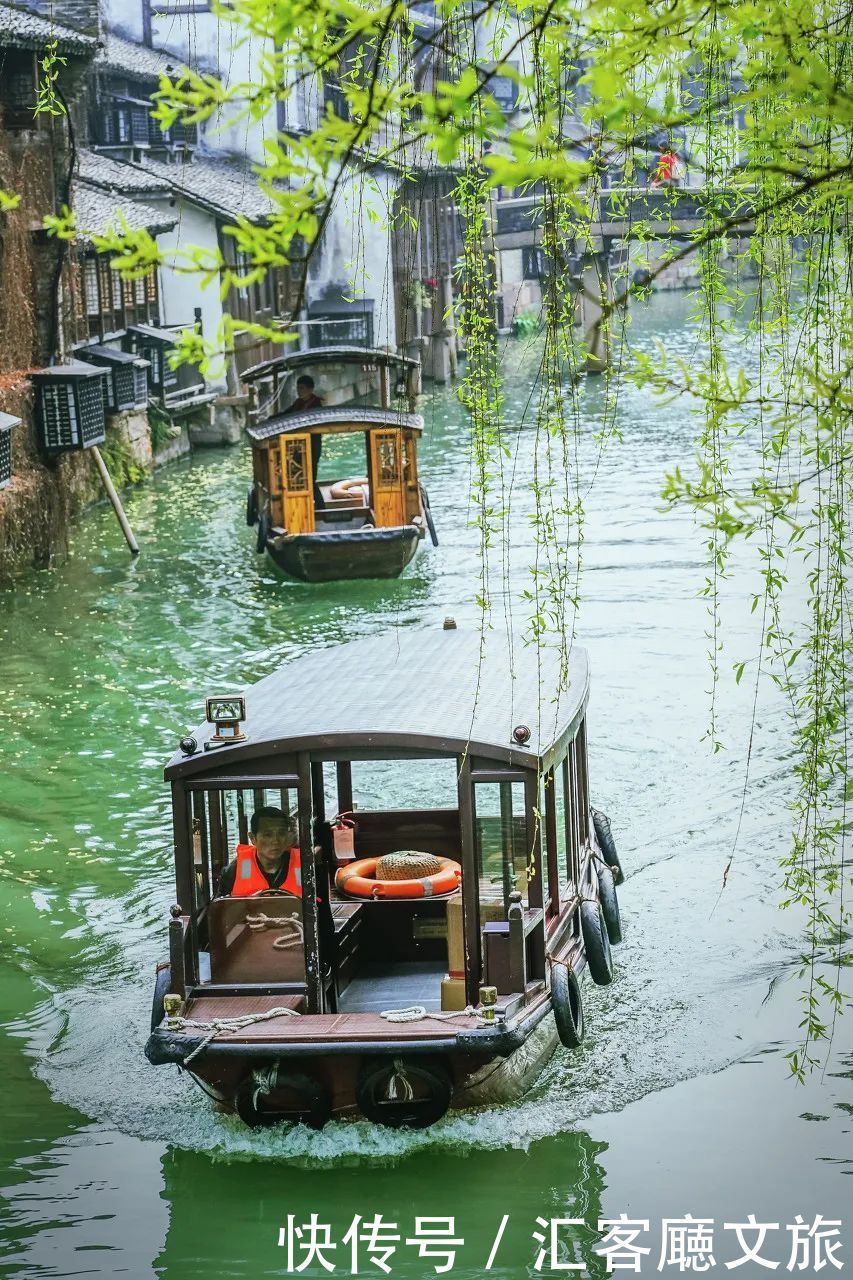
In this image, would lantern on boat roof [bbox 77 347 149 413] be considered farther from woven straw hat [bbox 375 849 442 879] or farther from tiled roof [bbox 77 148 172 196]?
woven straw hat [bbox 375 849 442 879]

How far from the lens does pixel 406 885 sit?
8328mm

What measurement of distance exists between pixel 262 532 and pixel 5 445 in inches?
143

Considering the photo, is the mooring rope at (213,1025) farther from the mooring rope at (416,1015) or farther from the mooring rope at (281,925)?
the mooring rope at (416,1015)

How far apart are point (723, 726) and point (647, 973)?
16.2 feet

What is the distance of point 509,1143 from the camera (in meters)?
7.70

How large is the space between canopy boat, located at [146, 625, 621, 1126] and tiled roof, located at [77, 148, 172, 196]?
791 inches

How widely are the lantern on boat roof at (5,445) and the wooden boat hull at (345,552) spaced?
3136 millimetres

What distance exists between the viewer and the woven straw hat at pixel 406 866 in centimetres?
838

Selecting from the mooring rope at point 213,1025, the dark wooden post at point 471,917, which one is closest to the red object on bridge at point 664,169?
the dark wooden post at point 471,917

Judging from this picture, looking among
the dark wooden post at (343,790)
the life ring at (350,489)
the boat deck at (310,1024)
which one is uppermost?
the life ring at (350,489)

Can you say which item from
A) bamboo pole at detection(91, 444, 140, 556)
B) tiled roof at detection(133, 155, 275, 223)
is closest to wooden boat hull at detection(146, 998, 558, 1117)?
bamboo pole at detection(91, 444, 140, 556)

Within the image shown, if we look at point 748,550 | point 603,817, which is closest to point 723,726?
point 603,817

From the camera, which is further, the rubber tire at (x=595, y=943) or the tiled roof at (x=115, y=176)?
the tiled roof at (x=115, y=176)

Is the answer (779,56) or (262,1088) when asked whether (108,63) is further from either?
(779,56)
